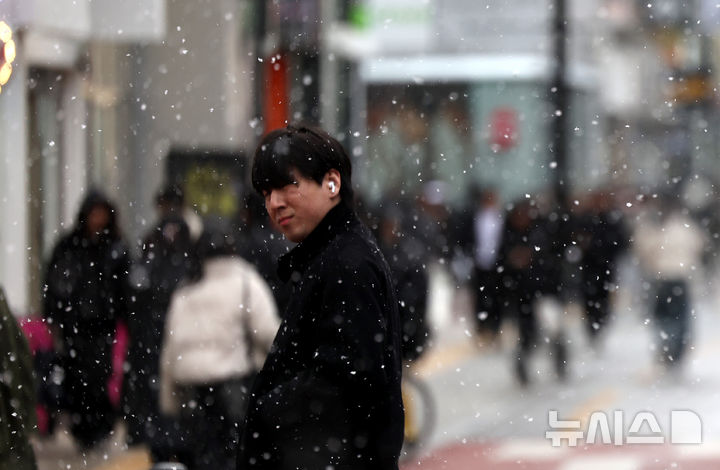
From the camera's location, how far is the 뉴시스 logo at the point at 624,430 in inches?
414

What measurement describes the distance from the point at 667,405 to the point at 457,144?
22940 millimetres

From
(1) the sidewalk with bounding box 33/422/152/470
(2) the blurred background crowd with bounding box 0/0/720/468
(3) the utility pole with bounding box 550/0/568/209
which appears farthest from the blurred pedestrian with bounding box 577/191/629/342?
(1) the sidewalk with bounding box 33/422/152/470

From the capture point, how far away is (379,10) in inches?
954

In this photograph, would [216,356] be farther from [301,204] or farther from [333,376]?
[333,376]

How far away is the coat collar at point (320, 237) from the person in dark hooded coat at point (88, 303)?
19.3 ft

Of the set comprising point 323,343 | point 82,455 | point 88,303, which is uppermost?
point 323,343

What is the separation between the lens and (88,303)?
9289 mm

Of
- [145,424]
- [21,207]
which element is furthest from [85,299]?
[21,207]

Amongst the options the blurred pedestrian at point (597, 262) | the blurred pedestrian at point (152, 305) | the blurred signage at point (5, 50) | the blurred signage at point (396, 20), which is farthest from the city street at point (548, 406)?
the blurred signage at point (396, 20)

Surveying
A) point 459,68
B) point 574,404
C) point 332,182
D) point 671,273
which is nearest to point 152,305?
point 332,182

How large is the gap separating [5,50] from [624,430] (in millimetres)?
5487

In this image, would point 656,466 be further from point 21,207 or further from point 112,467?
point 21,207

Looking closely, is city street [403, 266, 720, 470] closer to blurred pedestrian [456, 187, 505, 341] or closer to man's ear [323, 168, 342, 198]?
blurred pedestrian [456, 187, 505, 341]

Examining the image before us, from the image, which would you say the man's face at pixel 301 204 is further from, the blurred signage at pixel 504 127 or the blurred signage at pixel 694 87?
the blurred signage at pixel 694 87
